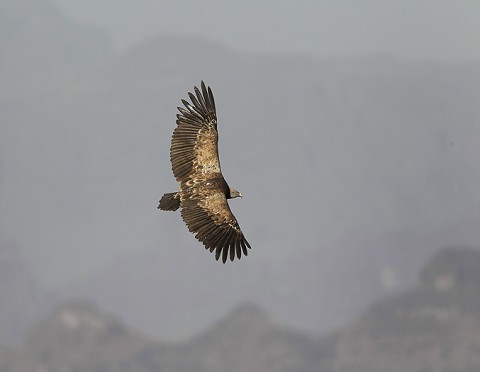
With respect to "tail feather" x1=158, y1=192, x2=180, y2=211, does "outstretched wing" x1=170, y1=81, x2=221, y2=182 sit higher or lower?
higher

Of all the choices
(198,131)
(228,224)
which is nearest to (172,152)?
(198,131)

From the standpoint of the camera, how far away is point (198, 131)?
6900 centimetres

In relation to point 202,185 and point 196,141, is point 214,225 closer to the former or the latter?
point 202,185

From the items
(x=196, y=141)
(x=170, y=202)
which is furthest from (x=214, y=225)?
(x=196, y=141)

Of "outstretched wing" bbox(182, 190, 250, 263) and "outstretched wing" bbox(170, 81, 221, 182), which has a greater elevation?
"outstretched wing" bbox(170, 81, 221, 182)

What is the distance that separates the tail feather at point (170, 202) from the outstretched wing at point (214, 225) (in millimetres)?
553

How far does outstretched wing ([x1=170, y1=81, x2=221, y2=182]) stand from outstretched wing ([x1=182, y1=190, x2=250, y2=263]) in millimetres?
2698

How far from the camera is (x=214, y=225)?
63.4 metres

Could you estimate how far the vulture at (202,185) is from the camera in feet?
207

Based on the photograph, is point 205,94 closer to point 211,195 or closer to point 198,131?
point 198,131

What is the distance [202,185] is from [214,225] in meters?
3.06

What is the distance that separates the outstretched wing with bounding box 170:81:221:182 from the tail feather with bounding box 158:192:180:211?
1.73 metres

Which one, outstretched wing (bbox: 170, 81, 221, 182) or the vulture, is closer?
the vulture

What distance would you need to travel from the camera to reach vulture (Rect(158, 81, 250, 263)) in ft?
207
